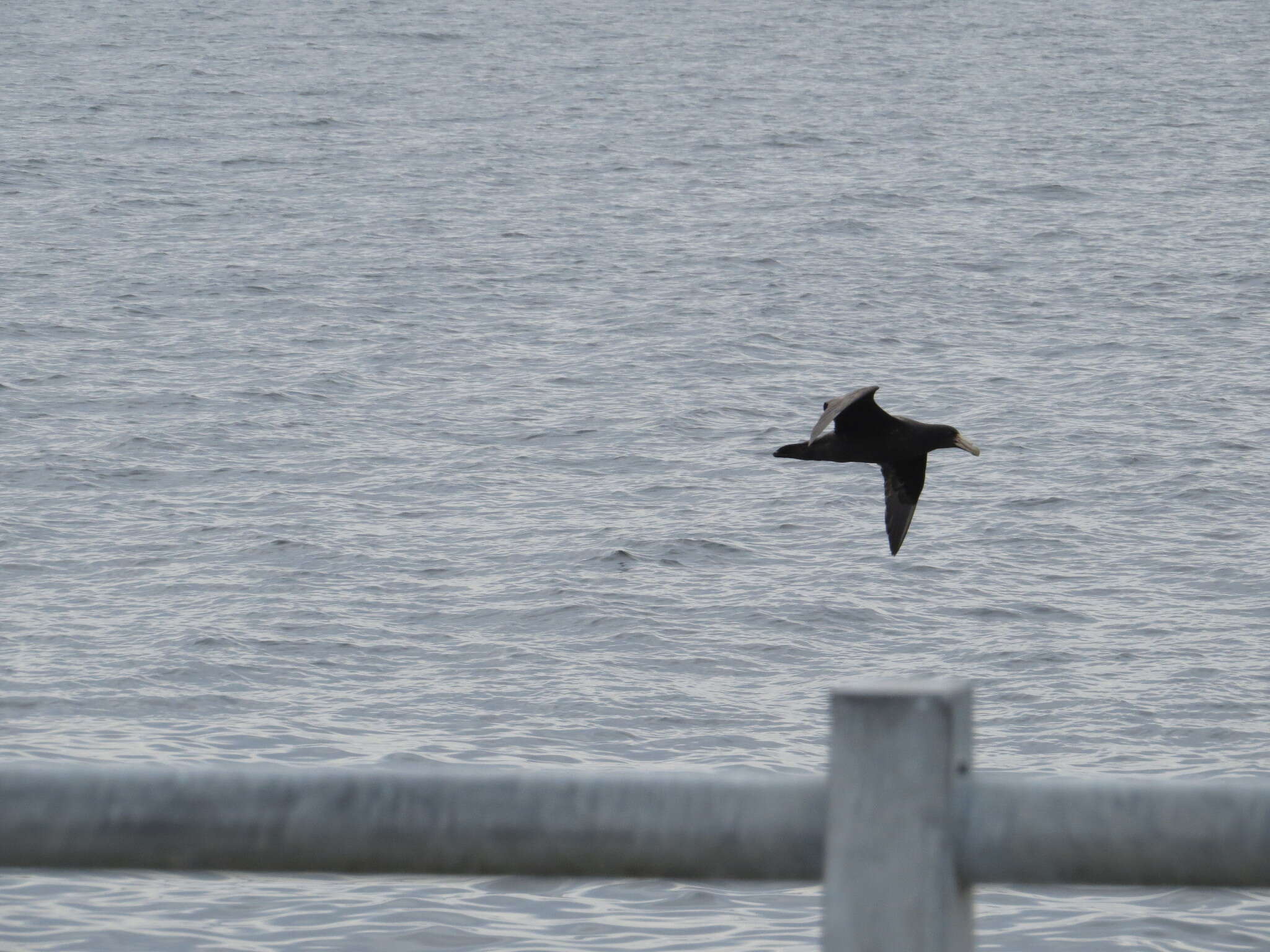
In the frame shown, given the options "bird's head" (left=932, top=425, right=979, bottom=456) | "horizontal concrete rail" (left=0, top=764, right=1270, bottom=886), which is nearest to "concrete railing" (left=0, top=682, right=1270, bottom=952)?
"horizontal concrete rail" (left=0, top=764, right=1270, bottom=886)

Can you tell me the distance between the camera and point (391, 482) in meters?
17.2

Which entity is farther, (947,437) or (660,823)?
(947,437)

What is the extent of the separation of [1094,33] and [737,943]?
136ft

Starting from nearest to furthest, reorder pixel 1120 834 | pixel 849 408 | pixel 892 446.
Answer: pixel 1120 834, pixel 849 408, pixel 892 446

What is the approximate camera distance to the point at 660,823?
1.82m

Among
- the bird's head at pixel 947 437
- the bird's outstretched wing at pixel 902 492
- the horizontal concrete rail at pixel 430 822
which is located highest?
the bird's head at pixel 947 437

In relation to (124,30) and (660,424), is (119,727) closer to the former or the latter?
(660,424)

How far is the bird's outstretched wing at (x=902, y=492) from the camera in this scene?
31.8ft

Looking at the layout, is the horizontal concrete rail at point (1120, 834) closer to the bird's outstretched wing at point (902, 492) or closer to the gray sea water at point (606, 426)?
the gray sea water at point (606, 426)

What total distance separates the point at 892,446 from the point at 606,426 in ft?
33.3

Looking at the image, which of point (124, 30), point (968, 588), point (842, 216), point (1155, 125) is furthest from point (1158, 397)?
point (124, 30)

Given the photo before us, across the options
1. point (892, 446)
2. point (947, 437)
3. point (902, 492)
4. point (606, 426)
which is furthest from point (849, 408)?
point (606, 426)

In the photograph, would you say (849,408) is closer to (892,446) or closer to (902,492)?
(892,446)

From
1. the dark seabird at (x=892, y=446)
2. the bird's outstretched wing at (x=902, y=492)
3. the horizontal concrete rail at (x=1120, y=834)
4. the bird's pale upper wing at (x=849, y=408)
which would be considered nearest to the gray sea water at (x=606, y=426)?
the bird's outstretched wing at (x=902, y=492)
